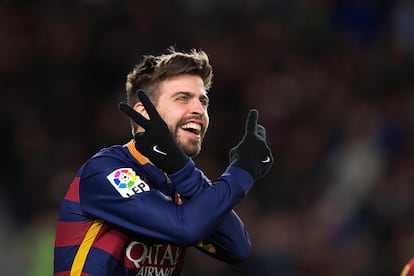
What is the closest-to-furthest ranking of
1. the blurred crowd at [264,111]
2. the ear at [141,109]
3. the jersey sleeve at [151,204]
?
the jersey sleeve at [151,204]
the ear at [141,109]
the blurred crowd at [264,111]

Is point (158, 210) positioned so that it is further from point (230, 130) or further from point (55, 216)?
point (230, 130)

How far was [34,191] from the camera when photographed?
29.0ft

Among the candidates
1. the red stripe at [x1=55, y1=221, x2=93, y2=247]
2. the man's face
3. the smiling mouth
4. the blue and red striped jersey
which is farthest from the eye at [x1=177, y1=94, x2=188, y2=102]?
the red stripe at [x1=55, y1=221, x2=93, y2=247]

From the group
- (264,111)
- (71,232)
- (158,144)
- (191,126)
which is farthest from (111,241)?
(264,111)

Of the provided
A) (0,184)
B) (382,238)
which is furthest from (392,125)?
(0,184)

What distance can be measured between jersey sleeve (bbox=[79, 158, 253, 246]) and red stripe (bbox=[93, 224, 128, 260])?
86 millimetres

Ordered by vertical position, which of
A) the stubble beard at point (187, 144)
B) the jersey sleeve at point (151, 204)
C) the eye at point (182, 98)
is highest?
the eye at point (182, 98)

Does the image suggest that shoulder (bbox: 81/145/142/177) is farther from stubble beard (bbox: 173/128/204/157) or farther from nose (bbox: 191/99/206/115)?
nose (bbox: 191/99/206/115)

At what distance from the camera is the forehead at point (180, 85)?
4258mm

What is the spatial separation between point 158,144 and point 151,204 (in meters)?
0.24

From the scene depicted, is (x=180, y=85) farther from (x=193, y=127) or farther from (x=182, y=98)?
(x=193, y=127)

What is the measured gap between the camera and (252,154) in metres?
4.11

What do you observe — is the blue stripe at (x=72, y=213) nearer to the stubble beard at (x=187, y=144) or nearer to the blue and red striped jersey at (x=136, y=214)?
the blue and red striped jersey at (x=136, y=214)

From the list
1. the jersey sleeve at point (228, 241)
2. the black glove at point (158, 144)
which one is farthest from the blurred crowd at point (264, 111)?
the black glove at point (158, 144)
